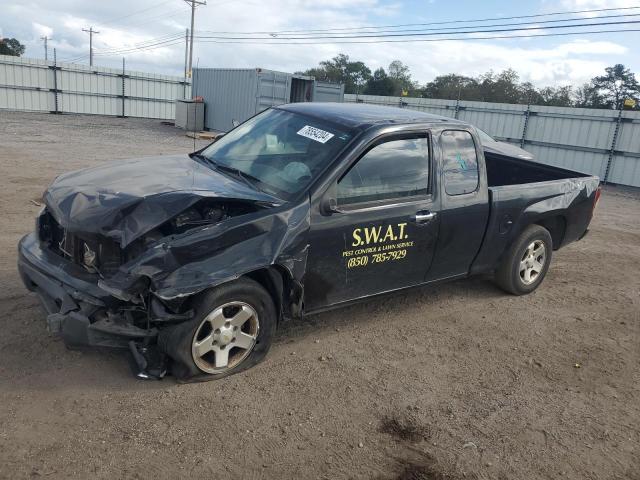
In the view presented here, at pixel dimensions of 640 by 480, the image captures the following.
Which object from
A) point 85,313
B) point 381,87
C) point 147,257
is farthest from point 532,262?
point 381,87

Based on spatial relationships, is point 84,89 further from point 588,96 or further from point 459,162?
point 588,96

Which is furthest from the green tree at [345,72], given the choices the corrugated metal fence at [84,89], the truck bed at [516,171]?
the truck bed at [516,171]

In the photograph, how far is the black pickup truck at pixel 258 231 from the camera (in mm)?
3330

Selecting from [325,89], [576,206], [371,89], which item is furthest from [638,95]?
[576,206]

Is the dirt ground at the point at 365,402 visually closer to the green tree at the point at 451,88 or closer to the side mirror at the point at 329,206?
the side mirror at the point at 329,206

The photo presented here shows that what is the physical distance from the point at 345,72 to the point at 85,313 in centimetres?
6857

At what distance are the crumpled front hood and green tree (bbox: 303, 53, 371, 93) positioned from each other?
6137cm

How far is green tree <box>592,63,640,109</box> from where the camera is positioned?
145 ft

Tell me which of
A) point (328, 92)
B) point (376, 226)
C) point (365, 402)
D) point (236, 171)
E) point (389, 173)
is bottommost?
point (365, 402)

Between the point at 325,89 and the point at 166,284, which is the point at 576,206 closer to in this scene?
the point at 166,284

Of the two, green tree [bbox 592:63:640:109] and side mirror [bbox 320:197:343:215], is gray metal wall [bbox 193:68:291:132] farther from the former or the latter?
green tree [bbox 592:63:640:109]

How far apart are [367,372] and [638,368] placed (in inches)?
91.4

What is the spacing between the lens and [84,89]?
28.4 meters

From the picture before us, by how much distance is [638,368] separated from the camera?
14.6 ft
